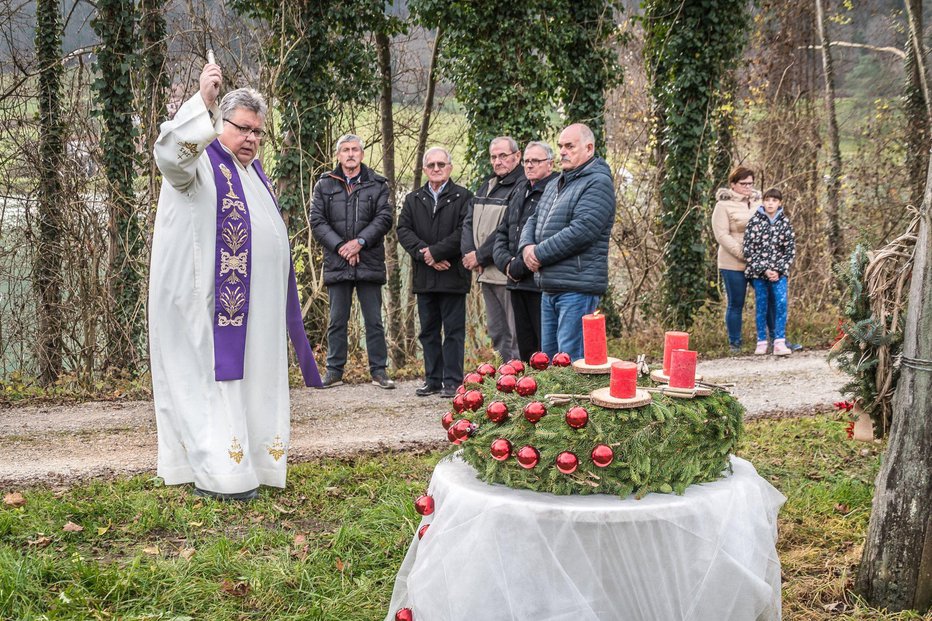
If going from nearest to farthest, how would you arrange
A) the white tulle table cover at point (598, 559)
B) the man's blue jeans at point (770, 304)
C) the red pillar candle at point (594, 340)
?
the white tulle table cover at point (598, 559) < the red pillar candle at point (594, 340) < the man's blue jeans at point (770, 304)

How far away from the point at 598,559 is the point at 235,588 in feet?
6.48

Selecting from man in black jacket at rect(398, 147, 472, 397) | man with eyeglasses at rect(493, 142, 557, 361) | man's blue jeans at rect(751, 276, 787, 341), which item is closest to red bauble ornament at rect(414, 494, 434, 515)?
man with eyeglasses at rect(493, 142, 557, 361)

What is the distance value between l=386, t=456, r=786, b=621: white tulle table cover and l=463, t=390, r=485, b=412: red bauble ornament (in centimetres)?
39

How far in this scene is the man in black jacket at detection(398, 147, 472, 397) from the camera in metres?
8.10

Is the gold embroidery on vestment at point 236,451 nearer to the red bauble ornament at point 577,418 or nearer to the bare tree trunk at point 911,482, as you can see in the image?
the red bauble ornament at point 577,418

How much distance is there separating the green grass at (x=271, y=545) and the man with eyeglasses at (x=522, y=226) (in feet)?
6.31

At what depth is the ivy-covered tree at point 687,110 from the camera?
467 inches

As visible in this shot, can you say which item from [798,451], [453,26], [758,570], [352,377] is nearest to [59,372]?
[352,377]

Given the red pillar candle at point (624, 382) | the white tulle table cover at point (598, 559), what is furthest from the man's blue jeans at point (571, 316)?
Result: the white tulle table cover at point (598, 559)

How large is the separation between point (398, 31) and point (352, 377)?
6498mm

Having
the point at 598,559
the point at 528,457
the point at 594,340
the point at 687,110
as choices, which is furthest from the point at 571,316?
the point at 687,110

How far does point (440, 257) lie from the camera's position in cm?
800

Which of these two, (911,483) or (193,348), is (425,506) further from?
(193,348)

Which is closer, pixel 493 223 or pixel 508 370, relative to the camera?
pixel 508 370
